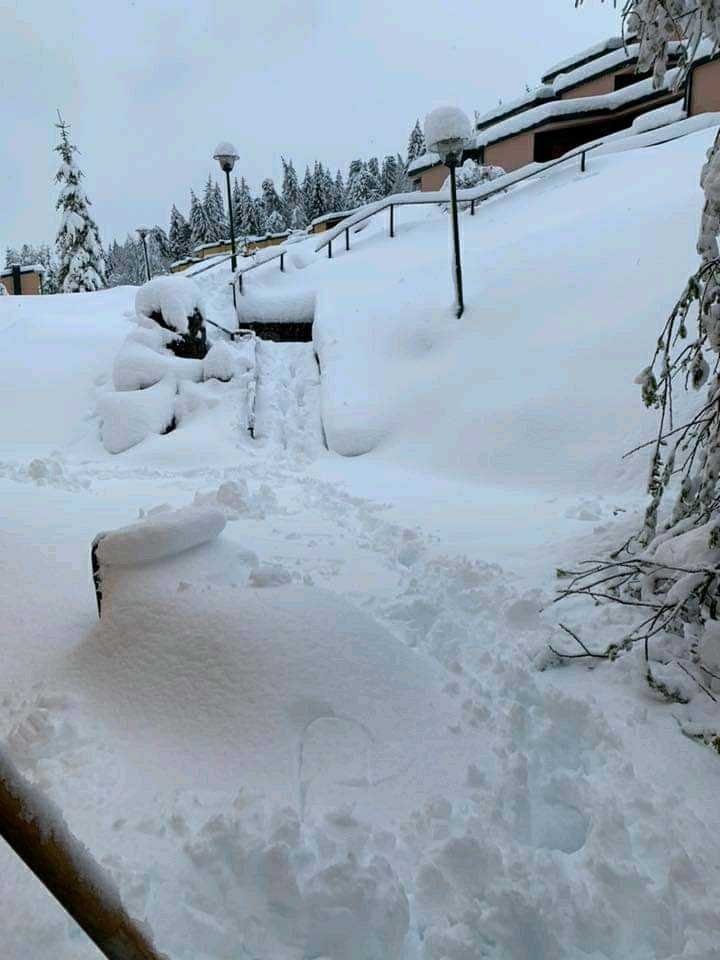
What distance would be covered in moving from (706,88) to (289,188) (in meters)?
56.6

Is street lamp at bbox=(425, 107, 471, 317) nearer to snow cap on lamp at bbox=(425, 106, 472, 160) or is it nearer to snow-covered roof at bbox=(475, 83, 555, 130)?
snow cap on lamp at bbox=(425, 106, 472, 160)

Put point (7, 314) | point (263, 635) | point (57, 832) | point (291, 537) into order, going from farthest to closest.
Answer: point (7, 314), point (291, 537), point (263, 635), point (57, 832)

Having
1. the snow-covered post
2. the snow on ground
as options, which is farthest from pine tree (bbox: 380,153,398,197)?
the snow-covered post

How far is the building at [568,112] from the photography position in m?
21.9

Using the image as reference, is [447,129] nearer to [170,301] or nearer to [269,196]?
[170,301]

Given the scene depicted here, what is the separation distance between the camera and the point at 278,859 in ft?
7.23

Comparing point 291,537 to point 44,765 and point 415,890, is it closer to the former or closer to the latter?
point 44,765

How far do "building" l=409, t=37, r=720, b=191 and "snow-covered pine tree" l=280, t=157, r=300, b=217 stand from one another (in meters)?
38.1

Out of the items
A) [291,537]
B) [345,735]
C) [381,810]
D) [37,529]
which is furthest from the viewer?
[291,537]

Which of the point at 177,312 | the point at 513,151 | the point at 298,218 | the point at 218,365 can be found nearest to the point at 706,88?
the point at 513,151

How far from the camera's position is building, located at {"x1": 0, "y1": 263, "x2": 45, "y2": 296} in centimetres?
2988

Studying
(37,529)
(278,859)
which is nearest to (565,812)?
(278,859)

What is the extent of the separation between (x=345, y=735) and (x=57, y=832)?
172 centimetres

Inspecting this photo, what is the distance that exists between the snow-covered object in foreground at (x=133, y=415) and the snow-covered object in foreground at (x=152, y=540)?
7.54m
